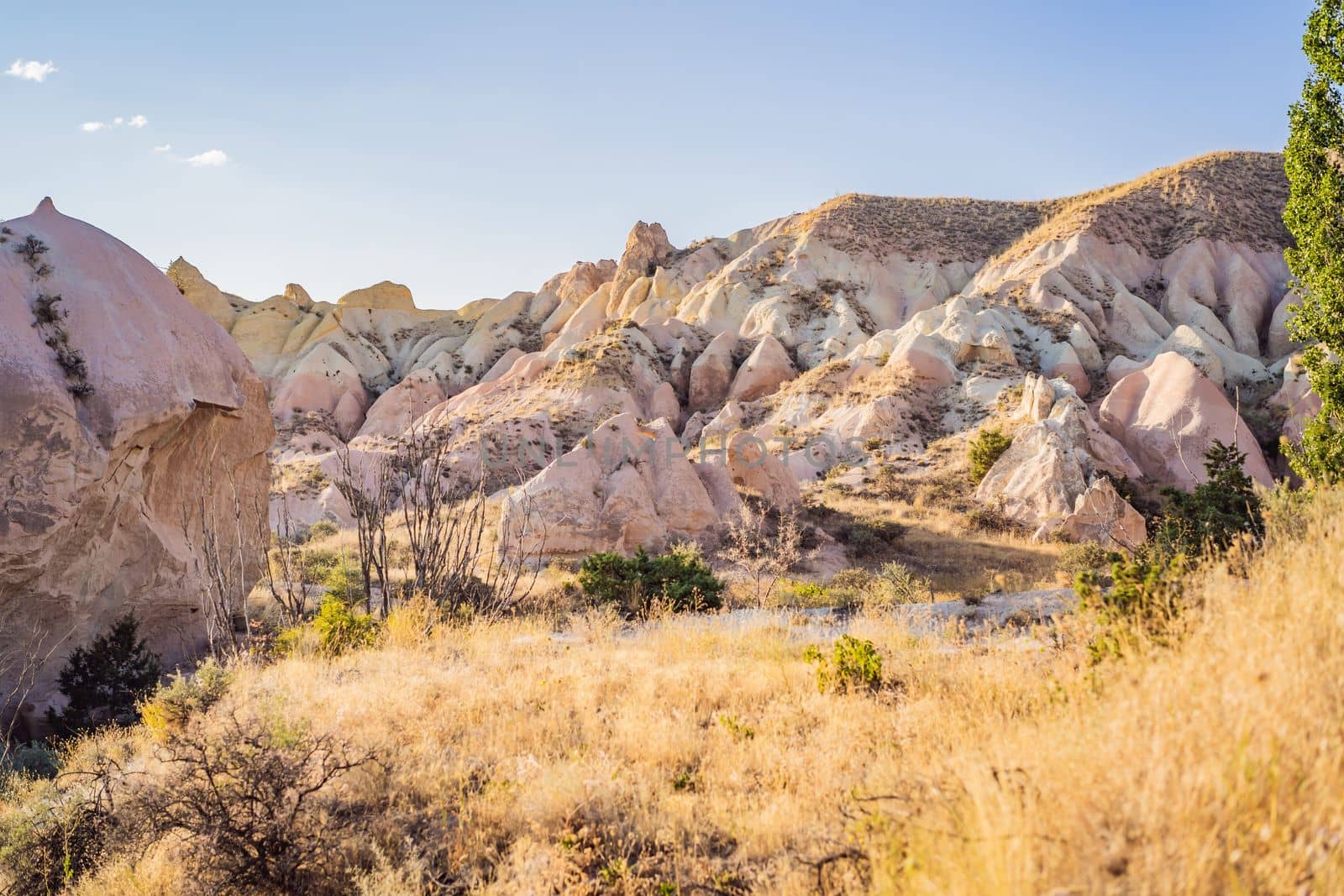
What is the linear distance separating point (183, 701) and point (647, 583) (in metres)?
7.15

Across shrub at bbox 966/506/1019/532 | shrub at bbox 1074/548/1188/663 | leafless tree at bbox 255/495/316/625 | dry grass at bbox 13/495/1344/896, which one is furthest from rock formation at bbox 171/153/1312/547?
shrub at bbox 1074/548/1188/663

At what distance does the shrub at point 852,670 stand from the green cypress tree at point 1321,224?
299 inches

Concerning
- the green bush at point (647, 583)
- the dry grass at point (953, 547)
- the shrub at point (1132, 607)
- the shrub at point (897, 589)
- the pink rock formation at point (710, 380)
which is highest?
the pink rock formation at point (710, 380)

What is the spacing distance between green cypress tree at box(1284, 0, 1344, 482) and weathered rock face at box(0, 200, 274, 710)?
14.5 metres

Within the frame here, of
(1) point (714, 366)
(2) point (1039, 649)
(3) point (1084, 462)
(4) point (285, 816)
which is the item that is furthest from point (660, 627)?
(1) point (714, 366)

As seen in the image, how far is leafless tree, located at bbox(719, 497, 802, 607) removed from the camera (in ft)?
46.1

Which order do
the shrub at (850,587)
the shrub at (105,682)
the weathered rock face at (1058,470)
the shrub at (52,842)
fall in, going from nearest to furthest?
the shrub at (52,842) < the shrub at (105,682) < the shrub at (850,587) < the weathered rock face at (1058,470)

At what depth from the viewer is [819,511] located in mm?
20672

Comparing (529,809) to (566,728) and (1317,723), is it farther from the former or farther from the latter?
(1317,723)

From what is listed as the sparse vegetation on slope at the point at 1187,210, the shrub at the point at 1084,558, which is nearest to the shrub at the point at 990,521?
the shrub at the point at 1084,558

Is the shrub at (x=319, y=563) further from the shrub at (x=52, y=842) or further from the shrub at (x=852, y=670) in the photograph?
the shrub at (x=852, y=670)

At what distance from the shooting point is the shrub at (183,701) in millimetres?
5602

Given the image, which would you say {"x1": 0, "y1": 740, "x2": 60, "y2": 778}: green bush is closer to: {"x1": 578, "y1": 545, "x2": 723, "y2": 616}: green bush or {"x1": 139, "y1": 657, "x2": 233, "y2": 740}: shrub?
{"x1": 139, "y1": 657, "x2": 233, "y2": 740}: shrub

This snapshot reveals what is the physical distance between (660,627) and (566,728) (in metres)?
3.63
